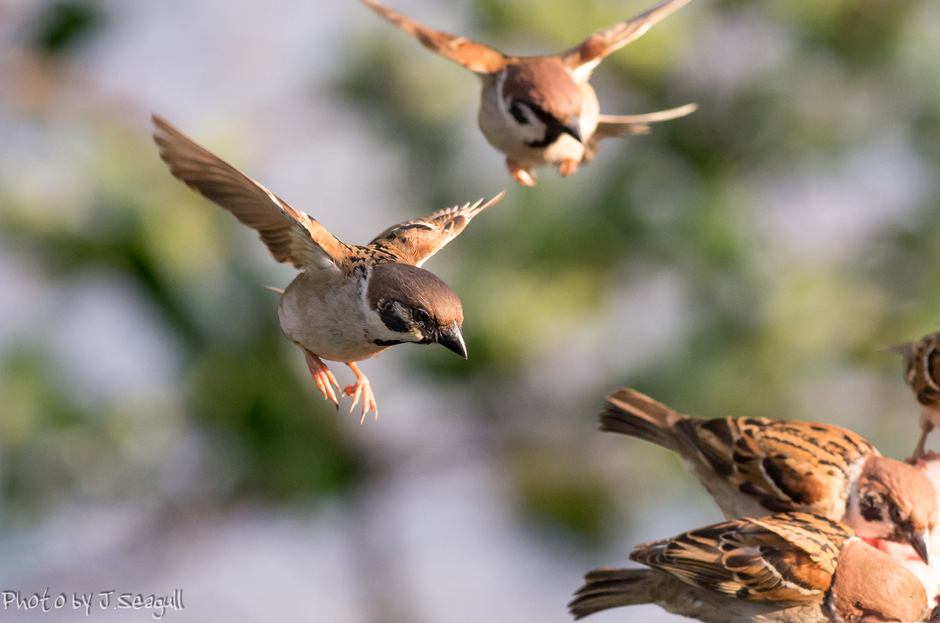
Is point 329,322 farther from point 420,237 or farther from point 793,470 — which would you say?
point 793,470

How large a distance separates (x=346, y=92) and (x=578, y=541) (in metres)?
4.57

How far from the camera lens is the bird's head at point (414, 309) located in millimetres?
1683

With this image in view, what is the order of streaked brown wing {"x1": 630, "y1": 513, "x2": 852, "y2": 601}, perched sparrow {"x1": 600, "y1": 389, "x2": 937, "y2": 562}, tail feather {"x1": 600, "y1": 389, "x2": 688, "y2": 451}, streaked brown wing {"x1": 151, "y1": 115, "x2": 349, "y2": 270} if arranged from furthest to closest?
tail feather {"x1": 600, "y1": 389, "x2": 688, "y2": 451}, perched sparrow {"x1": 600, "y1": 389, "x2": 937, "y2": 562}, streaked brown wing {"x1": 630, "y1": 513, "x2": 852, "y2": 601}, streaked brown wing {"x1": 151, "y1": 115, "x2": 349, "y2": 270}

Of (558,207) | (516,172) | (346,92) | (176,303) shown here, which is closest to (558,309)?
(558,207)

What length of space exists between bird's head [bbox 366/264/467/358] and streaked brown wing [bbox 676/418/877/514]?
1.77 m

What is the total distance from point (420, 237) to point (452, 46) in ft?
3.51

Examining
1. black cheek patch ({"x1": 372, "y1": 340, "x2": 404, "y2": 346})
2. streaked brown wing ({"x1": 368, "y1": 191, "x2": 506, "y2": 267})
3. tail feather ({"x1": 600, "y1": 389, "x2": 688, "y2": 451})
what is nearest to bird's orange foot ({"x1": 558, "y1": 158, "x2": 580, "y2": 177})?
streaked brown wing ({"x1": 368, "y1": 191, "x2": 506, "y2": 267})

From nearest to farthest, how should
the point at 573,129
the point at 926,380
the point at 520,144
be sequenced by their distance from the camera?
the point at 573,129 < the point at 520,144 < the point at 926,380

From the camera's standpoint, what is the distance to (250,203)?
5.97ft

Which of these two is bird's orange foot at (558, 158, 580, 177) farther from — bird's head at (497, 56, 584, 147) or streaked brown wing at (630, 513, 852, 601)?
streaked brown wing at (630, 513, 852, 601)

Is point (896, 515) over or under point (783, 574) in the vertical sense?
over

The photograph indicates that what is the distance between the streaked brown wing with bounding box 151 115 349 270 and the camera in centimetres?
165

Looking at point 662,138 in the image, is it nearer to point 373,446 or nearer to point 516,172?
point 373,446

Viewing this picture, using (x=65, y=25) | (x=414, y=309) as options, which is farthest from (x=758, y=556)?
(x=65, y=25)
